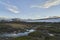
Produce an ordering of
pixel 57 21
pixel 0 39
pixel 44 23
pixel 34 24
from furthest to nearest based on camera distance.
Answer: pixel 34 24 < pixel 44 23 < pixel 57 21 < pixel 0 39

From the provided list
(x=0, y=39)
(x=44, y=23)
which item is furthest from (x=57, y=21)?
(x=0, y=39)

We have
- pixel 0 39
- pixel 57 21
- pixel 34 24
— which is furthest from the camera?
pixel 34 24

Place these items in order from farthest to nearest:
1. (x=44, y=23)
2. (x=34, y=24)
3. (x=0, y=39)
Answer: (x=34, y=24) → (x=44, y=23) → (x=0, y=39)

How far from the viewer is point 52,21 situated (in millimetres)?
51969

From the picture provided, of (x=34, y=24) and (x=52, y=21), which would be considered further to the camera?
(x=34, y=24)

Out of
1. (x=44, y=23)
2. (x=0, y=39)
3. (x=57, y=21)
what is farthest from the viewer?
(x=44, y=23)

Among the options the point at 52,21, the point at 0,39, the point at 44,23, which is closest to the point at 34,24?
the point at 44,23

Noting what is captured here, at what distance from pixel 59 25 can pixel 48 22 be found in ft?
28.4

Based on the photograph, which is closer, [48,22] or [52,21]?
[52,21]

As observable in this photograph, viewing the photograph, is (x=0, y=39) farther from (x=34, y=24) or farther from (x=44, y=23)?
(x=34, y=24)

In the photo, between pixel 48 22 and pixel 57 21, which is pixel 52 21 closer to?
pixel 57 21

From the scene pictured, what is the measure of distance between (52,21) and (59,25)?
2.75 metres

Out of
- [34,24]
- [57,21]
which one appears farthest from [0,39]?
[34,24]

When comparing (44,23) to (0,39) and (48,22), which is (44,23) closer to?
(48,22)
